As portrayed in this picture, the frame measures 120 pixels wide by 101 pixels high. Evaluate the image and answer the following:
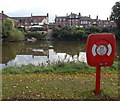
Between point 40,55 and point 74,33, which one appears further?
point 74,33

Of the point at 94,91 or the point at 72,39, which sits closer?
the point at 94,91

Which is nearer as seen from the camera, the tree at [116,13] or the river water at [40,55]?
the river water at [40,55]

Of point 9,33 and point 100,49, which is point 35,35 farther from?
point 100,49

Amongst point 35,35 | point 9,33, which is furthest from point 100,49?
point 35,35

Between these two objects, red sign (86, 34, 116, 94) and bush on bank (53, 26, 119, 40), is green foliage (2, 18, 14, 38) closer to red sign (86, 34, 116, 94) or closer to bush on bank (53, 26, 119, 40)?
bush on bank (53, 26, 119, 40)

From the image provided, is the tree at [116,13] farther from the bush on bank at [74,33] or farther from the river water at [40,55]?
the river water at [40,55]

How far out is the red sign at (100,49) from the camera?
3908 millimetres

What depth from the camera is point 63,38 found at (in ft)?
147

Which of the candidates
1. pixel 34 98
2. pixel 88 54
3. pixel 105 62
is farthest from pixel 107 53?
pixel 34 98

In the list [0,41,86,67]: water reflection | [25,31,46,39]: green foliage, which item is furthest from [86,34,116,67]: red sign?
[25,31,46,39]: green foliage

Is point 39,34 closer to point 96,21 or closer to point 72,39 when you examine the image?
point 72,39

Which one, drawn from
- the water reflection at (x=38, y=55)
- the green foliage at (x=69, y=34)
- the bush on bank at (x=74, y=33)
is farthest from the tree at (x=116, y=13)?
the water reflection at (x=38, y=55)

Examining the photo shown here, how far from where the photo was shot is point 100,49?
3979mm

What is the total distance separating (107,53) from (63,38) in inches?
1615
